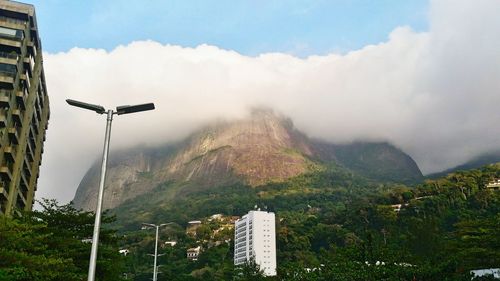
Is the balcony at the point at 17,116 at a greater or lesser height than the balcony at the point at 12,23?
lesser

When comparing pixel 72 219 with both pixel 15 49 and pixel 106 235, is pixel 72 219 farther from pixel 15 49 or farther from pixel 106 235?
pixel 15 49

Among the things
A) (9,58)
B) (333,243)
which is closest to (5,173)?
(9,58)

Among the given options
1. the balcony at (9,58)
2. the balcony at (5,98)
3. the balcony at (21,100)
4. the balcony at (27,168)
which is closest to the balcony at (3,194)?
the balcony at (27,168)

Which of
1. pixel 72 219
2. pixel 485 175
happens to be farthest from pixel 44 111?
pixel 485 175

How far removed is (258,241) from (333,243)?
4479 cm

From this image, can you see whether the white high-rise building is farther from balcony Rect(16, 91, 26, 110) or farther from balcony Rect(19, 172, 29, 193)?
balcony Rect(16, 91, 26, 110)

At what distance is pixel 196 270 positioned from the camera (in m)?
112

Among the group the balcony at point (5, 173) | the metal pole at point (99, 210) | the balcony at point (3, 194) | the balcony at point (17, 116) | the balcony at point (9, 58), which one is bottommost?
the metal pole at point (99, 210)

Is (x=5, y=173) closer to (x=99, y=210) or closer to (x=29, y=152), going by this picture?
(x=29, y=152)

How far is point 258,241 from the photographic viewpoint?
140 metres

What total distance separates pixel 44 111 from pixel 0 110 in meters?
22.4

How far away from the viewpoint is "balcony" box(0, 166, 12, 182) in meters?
55.3

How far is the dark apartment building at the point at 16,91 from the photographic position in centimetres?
5600

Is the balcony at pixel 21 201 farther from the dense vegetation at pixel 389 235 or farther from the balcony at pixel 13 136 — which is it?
the dense vegetation at pixel 389 235
